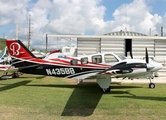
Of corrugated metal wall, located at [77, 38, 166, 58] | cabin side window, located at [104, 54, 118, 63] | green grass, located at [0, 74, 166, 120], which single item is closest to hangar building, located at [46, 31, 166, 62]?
corrugated metal wall, located at [77, 38, 166, 58]

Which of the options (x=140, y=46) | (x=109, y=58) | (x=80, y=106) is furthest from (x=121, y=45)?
(x=80, y=106)

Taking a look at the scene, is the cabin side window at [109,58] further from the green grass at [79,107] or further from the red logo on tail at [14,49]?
the red logo on tail at [14,49]

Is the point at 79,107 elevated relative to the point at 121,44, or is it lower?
lower

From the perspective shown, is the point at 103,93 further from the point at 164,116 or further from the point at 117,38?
the point at 117,38

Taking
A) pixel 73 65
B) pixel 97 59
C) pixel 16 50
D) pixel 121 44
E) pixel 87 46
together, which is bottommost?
pixel 73 65

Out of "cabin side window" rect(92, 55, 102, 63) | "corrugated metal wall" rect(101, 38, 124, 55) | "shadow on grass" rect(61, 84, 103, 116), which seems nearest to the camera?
"shadow on grass" rect(61, 84, 103, 116)

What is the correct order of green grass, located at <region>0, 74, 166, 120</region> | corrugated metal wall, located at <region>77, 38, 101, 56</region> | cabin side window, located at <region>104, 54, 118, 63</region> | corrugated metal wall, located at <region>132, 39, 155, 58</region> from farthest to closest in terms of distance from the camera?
corrugated metal wall, located at <region>132, 39, 155, 58</region> → corrugated metal wall, located at <region>77, 38, 101, 56</region> → cabin side window, located at <region>104, 54, 118, 63</region> → green grass, located at <region>0, 74, 166, 120</region>

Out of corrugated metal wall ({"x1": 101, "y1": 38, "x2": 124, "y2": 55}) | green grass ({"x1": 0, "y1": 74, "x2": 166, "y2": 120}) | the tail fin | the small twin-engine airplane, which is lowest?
green grass ({"x1": 0, "y1": 74, "x2": 166, "y2": 120})

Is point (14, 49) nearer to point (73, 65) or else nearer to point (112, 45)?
point (73, 65)

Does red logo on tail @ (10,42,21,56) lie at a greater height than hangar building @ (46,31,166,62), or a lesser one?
lesser

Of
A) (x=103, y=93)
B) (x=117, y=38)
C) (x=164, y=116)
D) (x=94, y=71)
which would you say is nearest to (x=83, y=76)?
(x=94, y=71)

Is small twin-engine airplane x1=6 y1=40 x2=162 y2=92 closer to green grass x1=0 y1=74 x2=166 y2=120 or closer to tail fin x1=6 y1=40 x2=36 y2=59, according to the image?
tail fin x1=6 y1=40 x2=36 y2=59

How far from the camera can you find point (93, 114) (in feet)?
21.1

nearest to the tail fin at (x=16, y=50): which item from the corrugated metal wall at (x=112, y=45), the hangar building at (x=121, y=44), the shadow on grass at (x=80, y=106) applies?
the shadow on grass at (x=80, y=106)
